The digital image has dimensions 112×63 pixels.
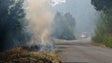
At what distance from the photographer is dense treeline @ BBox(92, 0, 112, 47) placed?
4594 cm

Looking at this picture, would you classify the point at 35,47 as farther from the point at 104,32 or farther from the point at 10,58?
the point at 104,32

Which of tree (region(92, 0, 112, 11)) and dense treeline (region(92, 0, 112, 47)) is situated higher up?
tree (region(92, 0, 112, 11))

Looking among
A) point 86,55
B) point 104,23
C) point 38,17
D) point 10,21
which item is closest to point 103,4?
point 104,23

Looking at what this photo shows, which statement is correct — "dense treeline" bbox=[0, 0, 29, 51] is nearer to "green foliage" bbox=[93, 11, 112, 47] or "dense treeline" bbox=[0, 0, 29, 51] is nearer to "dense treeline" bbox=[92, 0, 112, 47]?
"dense treeline" bbox=[92, 0, 112, 47]

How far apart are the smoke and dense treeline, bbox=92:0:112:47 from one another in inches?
569

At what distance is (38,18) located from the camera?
93.5ft

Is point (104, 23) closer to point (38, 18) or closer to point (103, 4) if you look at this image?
point (103, 4)

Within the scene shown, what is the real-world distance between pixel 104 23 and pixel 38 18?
2454 centimetres

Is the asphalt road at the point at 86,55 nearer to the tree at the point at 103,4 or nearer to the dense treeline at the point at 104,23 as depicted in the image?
the dense treeline at the point at 104,23

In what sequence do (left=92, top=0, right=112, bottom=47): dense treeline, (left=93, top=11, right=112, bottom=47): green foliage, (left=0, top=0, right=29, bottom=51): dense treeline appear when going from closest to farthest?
1. (left=0, top=0, right=29, bottom=51): dense treeline
2. (left=92, top=0, right=112, bottom=47): dense treeline
3. (left=93, top=11, right=112, bottom=47): green foliage

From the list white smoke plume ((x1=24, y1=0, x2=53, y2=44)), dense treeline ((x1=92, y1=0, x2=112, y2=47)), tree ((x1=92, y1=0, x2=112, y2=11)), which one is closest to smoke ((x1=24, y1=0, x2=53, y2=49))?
white smoke plume ((x1=24, y1=0, x2=53, y2=44))

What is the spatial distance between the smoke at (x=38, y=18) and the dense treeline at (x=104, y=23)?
1444cm

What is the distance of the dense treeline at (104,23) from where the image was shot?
151ft

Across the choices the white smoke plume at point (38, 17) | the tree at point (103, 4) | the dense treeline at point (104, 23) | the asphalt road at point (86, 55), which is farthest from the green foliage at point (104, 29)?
the white smoke plume at point (38, 17)
